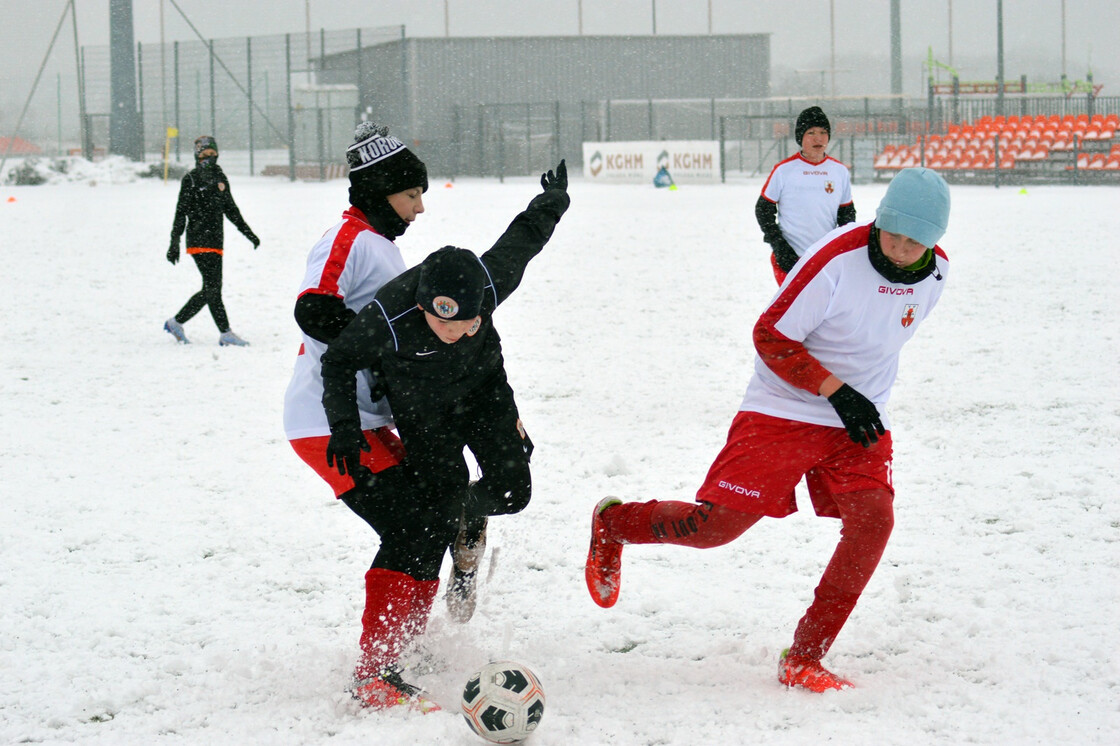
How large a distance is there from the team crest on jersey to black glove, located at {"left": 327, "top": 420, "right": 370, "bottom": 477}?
0.39 metres

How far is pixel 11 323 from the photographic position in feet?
35.1

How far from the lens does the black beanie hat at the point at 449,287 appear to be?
121 inches

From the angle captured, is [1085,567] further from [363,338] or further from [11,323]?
[11,323]

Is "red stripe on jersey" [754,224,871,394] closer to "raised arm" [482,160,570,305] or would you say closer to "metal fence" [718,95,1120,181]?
"raised arm" [482,160,570,305]

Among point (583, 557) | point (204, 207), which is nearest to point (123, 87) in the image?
point (204, 207)

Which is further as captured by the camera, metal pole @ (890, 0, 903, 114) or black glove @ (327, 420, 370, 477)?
metal pole @ (890, 0, 903, 114)

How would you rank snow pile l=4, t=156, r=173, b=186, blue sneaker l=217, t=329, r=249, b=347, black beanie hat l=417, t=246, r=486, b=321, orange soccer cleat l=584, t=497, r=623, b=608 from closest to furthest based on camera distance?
black beanie hat l=417, t=246, r=486, b=321, orange soccer cleat l=584, t=497, r=623, b=608, blue sneaker l=217, t=329, r=249, b=347, snow pile l=4, t=156, r=173, b=186

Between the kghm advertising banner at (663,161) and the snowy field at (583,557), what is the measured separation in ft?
53.3

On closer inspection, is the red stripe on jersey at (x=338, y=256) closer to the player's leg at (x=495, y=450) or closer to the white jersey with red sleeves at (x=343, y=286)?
the white jersey with red sleeves at (x=343, y=286)

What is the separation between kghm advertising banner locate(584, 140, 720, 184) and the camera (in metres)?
26.2

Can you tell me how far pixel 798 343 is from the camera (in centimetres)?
333

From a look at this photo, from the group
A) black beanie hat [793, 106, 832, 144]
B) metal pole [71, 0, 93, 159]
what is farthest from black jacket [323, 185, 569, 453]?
metal pole [71, 0, 93, 159]

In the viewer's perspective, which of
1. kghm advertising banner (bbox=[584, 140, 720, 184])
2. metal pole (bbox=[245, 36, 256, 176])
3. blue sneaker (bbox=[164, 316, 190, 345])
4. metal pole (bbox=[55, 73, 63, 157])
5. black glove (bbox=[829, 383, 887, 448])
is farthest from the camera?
metal pole (bbox=[245, 36, 256, 176])

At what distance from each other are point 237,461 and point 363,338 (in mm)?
3269
